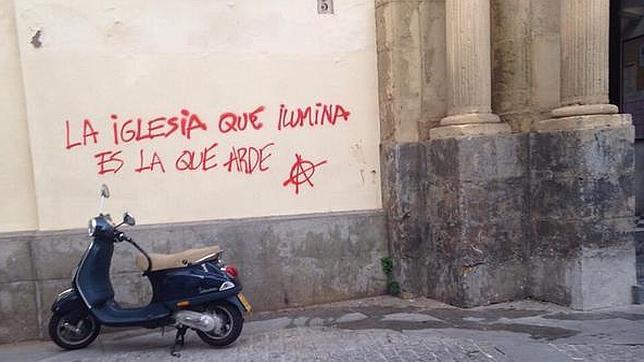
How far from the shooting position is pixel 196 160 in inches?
242

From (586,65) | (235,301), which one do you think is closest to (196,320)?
(235,301)

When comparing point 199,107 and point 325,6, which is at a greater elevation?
point 325,6

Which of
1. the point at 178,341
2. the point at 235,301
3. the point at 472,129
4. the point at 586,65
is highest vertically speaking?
the point at 586,65

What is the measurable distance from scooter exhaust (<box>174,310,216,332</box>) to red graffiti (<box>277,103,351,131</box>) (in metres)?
2.23

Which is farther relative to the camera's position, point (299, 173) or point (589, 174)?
point (299, 173)

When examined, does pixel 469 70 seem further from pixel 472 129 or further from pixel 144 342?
pixel 144 342

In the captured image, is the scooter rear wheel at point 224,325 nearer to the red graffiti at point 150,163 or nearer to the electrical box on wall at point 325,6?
the red graffiti at point 150,163

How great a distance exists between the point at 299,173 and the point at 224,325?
6.51 ft

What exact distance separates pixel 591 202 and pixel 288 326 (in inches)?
125

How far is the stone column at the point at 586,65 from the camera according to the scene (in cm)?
570

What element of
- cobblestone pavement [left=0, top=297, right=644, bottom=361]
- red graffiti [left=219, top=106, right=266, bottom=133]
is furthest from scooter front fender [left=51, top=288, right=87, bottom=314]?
red graffiti [left=219, top=106, right=266, bottom=133]

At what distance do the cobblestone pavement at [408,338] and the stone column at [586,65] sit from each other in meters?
1.87

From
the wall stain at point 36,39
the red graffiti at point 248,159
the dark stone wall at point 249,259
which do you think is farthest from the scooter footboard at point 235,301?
the wall stain at point 36,39

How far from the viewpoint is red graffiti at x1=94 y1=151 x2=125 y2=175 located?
5957 mm
